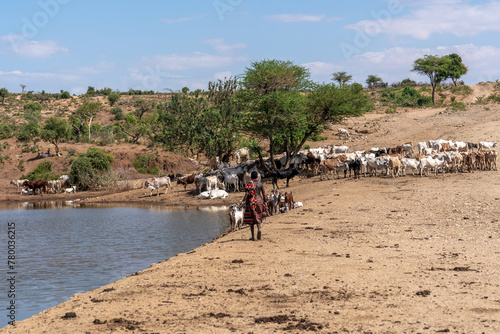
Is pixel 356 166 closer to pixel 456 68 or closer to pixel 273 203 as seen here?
pixel 273 203

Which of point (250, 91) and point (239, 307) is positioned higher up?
point (250, 91)

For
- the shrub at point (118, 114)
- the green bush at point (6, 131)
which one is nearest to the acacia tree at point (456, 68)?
the shrub at point (118, 114)

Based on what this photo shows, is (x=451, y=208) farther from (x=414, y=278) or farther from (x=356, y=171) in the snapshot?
(x=356, y=171)

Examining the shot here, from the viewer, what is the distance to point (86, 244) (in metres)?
16.9

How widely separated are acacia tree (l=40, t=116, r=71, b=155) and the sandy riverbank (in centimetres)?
3239

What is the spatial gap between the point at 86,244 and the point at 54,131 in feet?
94.8

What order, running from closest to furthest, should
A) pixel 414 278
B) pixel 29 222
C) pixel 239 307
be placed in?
1. pixel 239 307
2. pixel 414 278
3. pixel 29 222

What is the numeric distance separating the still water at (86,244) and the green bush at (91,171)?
23.6 feet

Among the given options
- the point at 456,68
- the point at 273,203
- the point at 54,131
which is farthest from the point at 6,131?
the point at 456,68

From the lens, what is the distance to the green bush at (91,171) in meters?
34.4

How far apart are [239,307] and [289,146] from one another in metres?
25.6

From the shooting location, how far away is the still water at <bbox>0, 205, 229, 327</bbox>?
11.4m

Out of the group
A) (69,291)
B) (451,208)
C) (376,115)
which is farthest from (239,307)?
(376,115)

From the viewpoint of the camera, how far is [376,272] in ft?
29.2
